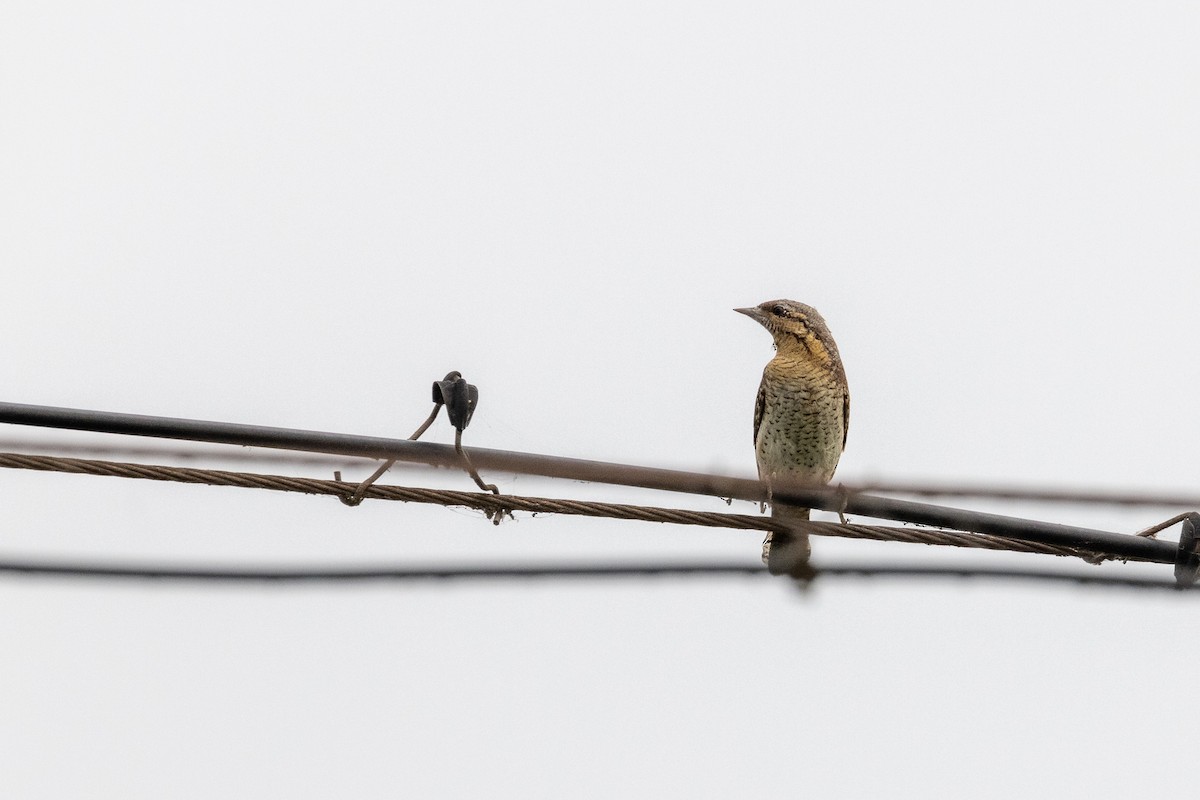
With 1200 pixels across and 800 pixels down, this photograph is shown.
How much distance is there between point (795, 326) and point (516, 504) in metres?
5.94

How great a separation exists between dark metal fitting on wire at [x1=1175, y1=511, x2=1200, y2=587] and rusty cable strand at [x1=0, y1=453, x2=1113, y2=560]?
37 cm

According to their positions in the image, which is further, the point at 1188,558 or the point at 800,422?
the point at 800,422

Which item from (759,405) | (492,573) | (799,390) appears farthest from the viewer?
(759,405)

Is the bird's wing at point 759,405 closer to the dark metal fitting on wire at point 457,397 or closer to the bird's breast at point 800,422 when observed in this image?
the bird's breast at point 800,422

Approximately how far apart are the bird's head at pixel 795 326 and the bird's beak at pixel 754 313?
1 cm

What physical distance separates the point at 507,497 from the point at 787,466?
6.22 metres

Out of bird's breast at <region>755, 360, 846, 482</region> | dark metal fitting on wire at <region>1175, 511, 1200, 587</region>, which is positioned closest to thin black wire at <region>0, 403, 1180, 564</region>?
dark metal fitting on wire at <region>1175, 511, 1200, 587</region>

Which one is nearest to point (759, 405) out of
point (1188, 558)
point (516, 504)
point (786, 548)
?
point (786, 548)

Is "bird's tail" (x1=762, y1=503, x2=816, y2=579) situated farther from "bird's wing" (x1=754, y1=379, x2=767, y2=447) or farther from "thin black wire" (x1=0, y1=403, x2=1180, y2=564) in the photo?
"bird's wing" (x1=754, y1=379, x2=767, y2=447)

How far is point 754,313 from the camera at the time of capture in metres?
11.4

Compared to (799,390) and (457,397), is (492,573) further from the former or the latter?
(799,390)

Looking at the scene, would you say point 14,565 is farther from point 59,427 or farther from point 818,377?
point 818,377

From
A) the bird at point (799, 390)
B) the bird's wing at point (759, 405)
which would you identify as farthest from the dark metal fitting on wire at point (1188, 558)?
the bird's wing at point (759, 405)

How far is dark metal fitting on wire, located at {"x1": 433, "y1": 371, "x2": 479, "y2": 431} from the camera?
551 centimetres
